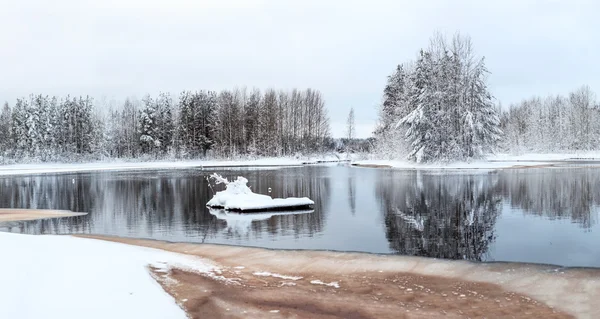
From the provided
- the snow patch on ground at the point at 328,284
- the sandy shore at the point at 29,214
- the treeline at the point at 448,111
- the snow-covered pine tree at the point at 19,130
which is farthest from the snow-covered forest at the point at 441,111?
the snow-covered pine tree at the point at 19,130

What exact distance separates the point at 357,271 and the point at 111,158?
258ft

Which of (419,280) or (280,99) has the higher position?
(280,99)

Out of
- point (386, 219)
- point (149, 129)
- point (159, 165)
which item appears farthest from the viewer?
point (149, 129)

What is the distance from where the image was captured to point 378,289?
1118 cm

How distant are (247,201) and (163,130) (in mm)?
67961

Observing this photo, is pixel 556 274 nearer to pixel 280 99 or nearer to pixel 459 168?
pixel 459 168

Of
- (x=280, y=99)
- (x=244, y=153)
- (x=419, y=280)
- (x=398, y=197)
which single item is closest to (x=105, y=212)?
(x=398, y=197)

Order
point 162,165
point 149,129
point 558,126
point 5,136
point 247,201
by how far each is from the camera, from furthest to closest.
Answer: point 558,126, point 5,136, point 149,129, point 162,165, point 247,201

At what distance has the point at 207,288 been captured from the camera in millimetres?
11258

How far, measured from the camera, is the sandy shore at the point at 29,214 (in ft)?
77.8

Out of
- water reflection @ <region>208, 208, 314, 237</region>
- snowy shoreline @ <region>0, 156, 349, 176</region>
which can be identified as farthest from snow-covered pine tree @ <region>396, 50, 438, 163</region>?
water reflection @ <region>208, 208, 314, 237</region>

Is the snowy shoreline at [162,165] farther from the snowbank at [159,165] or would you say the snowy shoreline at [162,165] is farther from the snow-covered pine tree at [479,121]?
the snow-covered pine tree at [479,121]

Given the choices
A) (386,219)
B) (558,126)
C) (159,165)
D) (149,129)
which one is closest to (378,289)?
(386,219)

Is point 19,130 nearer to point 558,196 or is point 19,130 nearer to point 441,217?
point 441,217
